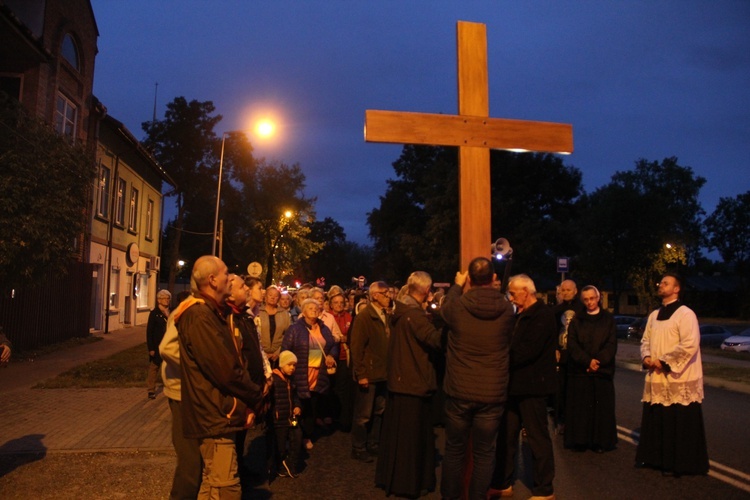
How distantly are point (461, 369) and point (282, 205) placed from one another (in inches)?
2032

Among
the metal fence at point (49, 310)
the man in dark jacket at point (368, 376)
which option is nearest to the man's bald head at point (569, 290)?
the man in dark jacket at point (368, 376)

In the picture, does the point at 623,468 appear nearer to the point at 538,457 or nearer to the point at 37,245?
the point at 538,457

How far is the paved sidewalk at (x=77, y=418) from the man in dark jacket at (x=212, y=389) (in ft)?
12.9

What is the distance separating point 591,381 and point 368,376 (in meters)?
2.50

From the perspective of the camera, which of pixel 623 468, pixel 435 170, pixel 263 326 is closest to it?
pixel 623 468

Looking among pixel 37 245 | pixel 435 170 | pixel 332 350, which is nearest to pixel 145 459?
pixel 332 350

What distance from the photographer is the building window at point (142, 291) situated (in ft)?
110

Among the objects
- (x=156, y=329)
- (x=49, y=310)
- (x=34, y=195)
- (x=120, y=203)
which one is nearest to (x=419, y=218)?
(x=120, y=203)

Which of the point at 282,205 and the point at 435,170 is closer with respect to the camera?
the point at 435,170

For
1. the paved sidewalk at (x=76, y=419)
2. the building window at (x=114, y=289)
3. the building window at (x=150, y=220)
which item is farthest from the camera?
the building window at (x=150, y=220)

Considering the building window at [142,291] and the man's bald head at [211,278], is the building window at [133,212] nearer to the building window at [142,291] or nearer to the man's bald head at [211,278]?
the building window at [142,291]

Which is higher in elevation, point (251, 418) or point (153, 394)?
point (251, 418)

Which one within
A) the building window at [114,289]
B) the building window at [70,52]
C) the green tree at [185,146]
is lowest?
the building window at [114,289]

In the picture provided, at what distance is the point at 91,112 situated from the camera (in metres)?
24.0
